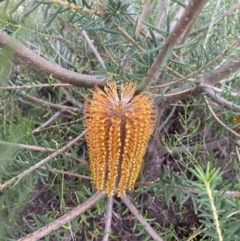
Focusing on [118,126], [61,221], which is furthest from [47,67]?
[61,221]

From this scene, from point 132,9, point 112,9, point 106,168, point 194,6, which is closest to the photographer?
point 194,6

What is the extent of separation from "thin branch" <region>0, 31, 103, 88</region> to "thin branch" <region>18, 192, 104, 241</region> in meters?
0.24

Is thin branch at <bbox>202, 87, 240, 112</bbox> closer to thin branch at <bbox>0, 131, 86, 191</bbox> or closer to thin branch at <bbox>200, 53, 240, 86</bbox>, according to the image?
thin branch at <bbox>200, 53, 240, 86</bbox>

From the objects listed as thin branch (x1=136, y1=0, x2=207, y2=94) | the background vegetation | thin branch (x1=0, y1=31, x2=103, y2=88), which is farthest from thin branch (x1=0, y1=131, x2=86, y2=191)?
thin branch (x1=136, y1=0, x2=207, y2=94)

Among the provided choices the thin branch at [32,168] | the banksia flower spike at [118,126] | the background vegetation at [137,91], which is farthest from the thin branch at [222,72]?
the thin branch at [32,168]

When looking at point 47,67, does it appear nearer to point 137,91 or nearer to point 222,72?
point 137,91

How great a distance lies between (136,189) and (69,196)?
178mm

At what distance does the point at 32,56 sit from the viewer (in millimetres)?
633

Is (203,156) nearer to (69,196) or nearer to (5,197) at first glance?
(69,196)

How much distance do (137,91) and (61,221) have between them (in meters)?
0.28

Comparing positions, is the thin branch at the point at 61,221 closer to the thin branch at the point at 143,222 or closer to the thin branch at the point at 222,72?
the thin branch at the point at 143,222

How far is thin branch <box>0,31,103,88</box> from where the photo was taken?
0.61 m

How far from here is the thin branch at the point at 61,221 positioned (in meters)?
0.72

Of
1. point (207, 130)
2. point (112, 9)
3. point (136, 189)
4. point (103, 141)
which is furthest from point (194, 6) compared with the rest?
point (207, 130)
